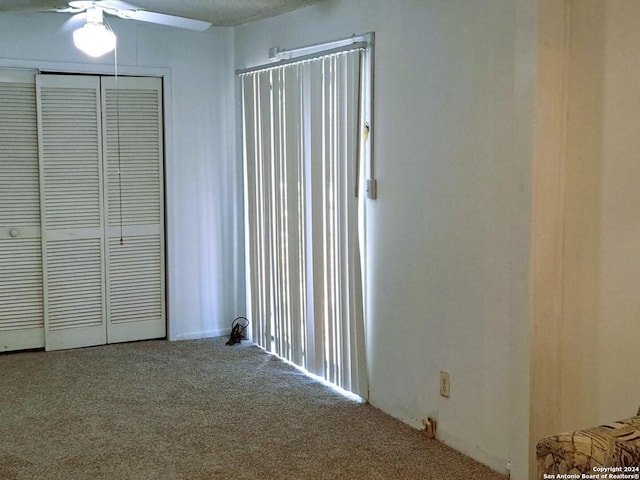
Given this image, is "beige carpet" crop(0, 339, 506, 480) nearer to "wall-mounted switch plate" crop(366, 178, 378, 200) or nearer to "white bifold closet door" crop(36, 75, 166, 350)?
"white bifold closet door" crop(36, 75, 166, 350)

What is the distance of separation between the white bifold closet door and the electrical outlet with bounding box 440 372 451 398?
269cm

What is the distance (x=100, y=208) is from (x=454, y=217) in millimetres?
2888

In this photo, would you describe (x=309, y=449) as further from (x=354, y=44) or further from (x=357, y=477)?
(x=354, y=44)

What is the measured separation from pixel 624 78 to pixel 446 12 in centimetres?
101

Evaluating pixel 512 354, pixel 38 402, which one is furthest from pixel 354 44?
pixel 38 402

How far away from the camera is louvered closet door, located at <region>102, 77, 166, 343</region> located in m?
5.36

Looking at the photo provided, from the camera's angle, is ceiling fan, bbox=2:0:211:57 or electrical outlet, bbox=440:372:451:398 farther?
ceiling fan, bbox=2:0:211:57

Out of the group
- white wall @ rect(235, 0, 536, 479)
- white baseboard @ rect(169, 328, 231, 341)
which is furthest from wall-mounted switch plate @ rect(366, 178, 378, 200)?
white baseboard @ rect(169, 328, 231, 341)

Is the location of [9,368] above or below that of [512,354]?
below

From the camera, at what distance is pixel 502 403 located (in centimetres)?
326

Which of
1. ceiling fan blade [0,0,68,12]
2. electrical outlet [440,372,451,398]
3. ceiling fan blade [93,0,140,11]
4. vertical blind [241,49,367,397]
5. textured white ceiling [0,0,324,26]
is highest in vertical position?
textured white ceiling [0,0,324,26]

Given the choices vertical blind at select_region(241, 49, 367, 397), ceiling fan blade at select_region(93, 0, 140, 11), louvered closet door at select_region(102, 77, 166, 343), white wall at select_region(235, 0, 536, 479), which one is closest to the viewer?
white wall at select_region(235, 0, 536, 479)

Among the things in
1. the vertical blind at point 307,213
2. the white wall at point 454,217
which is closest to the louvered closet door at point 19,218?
the vertical blind at point 307,213

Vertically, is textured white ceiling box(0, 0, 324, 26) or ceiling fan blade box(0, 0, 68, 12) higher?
textured white ceiling box(0, 0, 324, 26)
